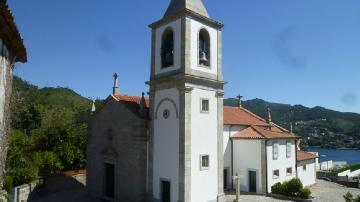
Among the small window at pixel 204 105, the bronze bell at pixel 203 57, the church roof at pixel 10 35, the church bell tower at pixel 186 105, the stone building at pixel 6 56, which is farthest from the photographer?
the bronze bell at pixel 203 57

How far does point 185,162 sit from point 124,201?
20.2 ft

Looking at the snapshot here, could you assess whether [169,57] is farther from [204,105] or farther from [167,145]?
[167,145]

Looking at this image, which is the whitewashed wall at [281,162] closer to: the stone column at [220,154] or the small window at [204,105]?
the stone column at [220,154]

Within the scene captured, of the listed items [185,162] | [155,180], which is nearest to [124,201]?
[155,180]

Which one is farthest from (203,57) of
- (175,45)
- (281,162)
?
(281,162)

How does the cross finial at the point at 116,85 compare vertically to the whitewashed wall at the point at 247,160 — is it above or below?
above

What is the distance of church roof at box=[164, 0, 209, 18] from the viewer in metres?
19.1

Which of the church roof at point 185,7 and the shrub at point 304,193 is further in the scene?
the shrub at point 304,193

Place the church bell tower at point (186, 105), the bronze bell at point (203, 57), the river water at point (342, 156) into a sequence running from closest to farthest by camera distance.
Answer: the church bell tower at point (186, 105)
the bronze bell at point (203, 57)
the river water at point (342, 156)

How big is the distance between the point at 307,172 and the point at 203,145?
1410 centimetres

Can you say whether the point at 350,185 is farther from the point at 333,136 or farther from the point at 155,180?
the point at 333,136

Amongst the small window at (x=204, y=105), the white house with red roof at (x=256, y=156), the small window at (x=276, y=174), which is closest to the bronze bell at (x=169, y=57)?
the small window at (x=204, y=105)

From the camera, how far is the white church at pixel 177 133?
18.3 m

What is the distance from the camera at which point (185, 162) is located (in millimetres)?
17609
